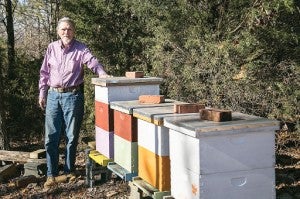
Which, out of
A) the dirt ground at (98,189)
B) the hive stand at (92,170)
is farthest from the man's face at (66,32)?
the dirt ground at (98,189)

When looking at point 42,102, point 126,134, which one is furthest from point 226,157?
point 42,102

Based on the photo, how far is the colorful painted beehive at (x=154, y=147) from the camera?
3.57 metres

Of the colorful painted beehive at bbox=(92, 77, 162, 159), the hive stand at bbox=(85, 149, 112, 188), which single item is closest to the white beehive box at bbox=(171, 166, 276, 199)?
the colorful painted beehive at bbox=(92, 77, 162, 159)

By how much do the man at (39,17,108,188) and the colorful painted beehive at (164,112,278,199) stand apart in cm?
229

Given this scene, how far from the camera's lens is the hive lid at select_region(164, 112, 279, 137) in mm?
2970

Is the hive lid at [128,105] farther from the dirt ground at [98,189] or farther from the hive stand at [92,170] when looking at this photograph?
the dirt ground at [98,189]

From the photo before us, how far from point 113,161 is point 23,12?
39.7 ft

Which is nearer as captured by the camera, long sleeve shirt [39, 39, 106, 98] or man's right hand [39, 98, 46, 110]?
long sleeve shirt [39, 39, 106, 98]

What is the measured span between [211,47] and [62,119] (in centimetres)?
263

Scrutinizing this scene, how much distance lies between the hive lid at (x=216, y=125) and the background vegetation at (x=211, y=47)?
11.7 feet

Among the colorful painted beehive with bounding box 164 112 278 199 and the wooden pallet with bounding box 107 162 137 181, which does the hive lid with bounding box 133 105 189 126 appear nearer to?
the colorful painted beehive with bounding box 164 112 278 199

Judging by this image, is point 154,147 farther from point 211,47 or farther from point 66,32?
point 211,47

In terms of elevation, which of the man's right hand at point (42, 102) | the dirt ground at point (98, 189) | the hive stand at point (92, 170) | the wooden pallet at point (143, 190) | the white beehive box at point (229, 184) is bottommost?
the dirt ground at point (98, 189)

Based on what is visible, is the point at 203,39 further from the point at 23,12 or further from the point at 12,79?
the point at 23,12
